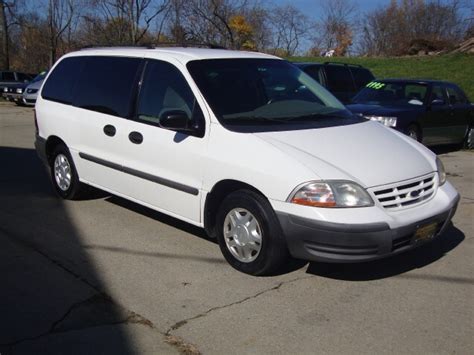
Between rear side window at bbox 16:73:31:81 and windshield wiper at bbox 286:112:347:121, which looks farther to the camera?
rear side window at bbox 16:73:31:81

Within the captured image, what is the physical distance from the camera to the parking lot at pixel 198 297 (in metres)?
3.39

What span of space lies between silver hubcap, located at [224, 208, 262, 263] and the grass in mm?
19065

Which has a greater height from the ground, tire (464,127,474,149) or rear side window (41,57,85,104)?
rear side window (41,57,85,104)

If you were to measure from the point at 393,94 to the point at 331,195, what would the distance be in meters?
7.54

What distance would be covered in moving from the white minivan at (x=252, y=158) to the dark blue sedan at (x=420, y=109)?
190 inches

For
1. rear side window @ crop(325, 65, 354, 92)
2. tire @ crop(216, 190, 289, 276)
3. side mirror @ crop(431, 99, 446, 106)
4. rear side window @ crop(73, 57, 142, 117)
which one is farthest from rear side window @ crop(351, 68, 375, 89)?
tire @ crop(216, 190, 289, 276)

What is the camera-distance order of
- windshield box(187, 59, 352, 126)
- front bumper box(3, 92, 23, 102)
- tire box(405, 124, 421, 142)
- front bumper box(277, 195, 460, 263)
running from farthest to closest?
front bumper box(3, 92, 23, 102)
tire box(405, 124, 421, 142)
windshield box(187, 59, 352, 126)
front bumper box(277, 195, 460, 263)

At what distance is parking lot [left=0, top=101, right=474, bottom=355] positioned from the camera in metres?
3.39

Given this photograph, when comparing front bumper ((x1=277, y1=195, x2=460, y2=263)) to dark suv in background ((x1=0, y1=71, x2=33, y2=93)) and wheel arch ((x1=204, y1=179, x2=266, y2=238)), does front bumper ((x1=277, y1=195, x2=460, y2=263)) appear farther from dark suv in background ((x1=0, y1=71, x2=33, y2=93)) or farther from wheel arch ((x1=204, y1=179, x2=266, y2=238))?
dark suv in background ((x1=0, y1=71, x2=33, y2=93))

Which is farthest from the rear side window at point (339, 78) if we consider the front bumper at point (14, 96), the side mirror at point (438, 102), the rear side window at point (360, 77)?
the front bumper at point (14, 96)

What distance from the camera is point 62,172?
6590 mm

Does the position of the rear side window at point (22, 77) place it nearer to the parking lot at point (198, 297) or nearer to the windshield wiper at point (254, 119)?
the parking lot at point (198, 297)

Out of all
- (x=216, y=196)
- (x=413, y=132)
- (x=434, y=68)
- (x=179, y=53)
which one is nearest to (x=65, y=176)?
(x=179, y=53)

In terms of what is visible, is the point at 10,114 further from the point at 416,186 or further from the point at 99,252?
the point at 416,186
